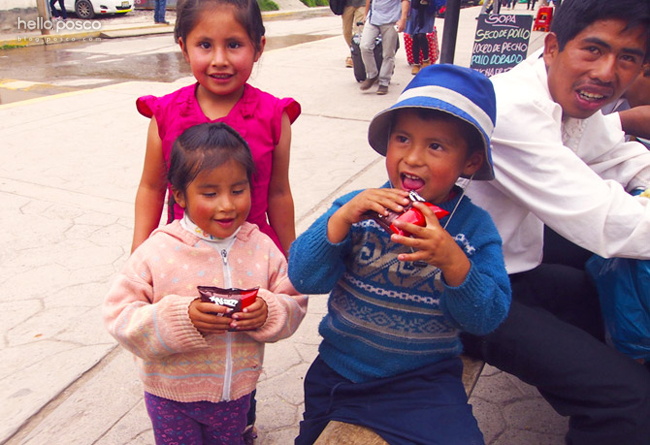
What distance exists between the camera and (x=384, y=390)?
5.50ft

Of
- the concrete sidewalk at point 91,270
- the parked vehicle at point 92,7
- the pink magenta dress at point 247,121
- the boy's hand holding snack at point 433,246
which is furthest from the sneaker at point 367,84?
the parked vehicle at point 92,7

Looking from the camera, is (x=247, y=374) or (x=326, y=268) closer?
(x=326, y=268)

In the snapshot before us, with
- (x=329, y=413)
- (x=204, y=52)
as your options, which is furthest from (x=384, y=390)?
(x=204, y=52)

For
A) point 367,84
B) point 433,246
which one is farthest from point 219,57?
point 367,84

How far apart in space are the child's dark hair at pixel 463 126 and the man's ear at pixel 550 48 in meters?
0.60

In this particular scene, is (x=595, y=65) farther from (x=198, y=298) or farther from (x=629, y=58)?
(x=198, y=298)

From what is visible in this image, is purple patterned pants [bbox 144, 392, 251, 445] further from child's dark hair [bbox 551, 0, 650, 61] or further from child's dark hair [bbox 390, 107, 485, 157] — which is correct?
child's dark hair [bbox 551, 0, 650, 61]

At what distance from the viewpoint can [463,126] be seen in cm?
158

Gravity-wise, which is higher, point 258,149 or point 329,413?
point 258,149

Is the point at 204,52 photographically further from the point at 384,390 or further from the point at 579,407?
the point at 579,407

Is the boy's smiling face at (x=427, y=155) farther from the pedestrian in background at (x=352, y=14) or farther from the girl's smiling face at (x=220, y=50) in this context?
the pedestrian in background at (x=352, y=14)

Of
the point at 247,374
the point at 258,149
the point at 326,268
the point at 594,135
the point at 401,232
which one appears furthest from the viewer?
the point at 594,135

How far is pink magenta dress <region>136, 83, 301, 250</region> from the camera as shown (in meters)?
1.92

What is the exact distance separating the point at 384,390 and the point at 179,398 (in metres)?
0.59
